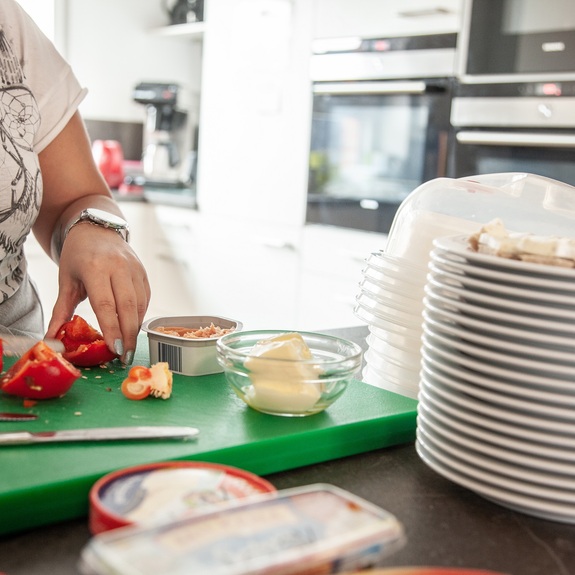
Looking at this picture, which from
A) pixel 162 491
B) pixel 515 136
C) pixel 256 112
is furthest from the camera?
pixel 256 112

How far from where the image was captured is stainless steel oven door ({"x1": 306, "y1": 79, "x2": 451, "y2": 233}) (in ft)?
8.83

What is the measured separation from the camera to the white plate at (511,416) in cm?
60

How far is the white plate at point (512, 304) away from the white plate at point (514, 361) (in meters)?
0.03

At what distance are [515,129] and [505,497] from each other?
80.7 inches

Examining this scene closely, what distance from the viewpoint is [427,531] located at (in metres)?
0.60

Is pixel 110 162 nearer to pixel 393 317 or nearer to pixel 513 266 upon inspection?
pixel 393 317

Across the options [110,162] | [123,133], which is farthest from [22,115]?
[123,133]

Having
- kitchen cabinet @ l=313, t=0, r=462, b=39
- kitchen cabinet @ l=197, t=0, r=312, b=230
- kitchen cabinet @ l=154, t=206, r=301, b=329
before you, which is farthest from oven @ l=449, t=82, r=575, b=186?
kitchen cabinet @ l=154, t=206, r=301, b=329

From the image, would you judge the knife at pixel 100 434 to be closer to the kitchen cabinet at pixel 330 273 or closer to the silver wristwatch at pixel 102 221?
the silver wristwatch at pixel 102 221

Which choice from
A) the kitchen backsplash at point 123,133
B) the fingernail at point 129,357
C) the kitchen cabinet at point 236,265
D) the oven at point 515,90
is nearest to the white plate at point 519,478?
the fingernail at point 129,357

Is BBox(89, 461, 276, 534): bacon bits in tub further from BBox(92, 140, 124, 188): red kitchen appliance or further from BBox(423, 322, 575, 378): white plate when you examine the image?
BBox(92, 140, 124, 188): red kitchen appliance

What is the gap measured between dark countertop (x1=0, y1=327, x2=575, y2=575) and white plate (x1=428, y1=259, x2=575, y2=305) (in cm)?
19

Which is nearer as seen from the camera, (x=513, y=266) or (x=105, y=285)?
(x=513, y=266)

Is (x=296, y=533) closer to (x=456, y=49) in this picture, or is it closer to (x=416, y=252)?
(x=416, y=252)
